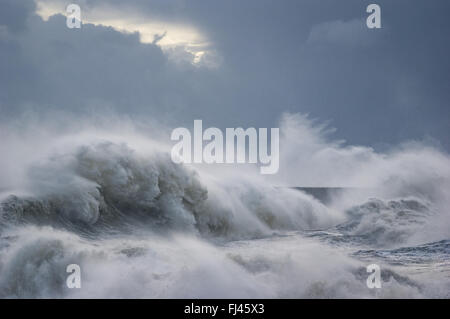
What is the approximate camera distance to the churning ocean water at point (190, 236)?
9.98 metres

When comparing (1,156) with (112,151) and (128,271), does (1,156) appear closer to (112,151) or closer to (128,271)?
(112,151)

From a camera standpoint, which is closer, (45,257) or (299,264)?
(45,257)

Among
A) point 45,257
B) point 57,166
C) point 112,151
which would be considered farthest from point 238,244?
point 45,257

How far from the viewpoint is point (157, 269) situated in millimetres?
10766

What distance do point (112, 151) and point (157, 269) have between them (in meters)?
6.72

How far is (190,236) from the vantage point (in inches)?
635

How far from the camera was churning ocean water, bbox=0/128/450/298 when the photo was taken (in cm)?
998
